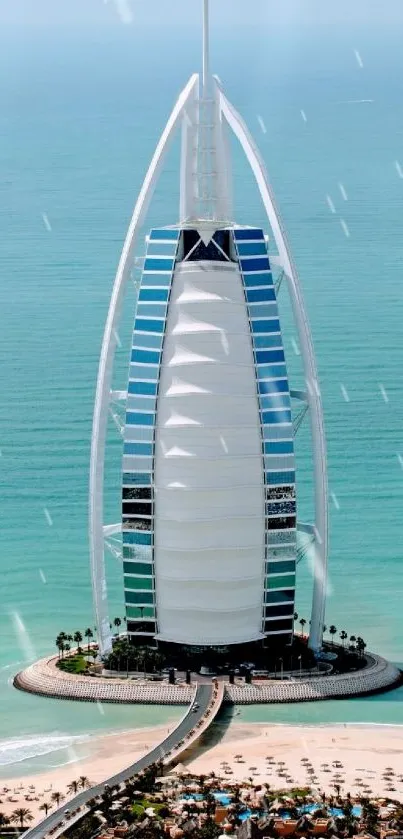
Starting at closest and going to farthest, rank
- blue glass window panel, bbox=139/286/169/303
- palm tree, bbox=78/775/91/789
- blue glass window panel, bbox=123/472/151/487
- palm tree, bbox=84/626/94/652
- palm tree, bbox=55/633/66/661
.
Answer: palm tree, bbox=78/775/91/789 < blue glass window panel, bbox=139/286/169/303 < blue glass window panel, bbox=123/472/151/487 < palm tree, bbox=55/633/66/661 < palm tree, bbox=84/626/94/652

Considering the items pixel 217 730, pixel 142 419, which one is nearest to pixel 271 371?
pixel 142 419

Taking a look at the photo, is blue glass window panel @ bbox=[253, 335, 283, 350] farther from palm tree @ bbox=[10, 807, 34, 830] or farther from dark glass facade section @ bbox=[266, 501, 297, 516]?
palm tree @ bbox=[10, 807, 34, 830]

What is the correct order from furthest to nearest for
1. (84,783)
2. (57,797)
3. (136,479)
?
1. (136,479)
2. (84,783)
3. (57,797)

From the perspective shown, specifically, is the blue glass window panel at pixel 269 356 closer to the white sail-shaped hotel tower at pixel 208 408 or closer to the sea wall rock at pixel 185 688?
the white sail-shaped hotel tower at pixel 208 408

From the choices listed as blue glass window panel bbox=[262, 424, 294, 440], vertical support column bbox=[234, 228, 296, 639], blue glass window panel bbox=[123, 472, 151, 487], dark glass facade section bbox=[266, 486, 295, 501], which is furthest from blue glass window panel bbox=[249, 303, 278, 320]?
blue glass window panel bbox=[123, 472, 151, 487]

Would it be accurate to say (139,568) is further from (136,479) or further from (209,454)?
(209,454)

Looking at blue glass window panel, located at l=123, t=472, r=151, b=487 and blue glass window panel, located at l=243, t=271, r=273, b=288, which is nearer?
blue glass window panel, located at l=243, t=271, r=273, b=288

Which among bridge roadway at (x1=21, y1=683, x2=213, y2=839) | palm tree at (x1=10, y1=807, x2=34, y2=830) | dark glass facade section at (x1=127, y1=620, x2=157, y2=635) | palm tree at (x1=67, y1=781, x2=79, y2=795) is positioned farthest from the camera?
dark glass facade section at (x1=127, y1=620, x2=157, y2=635)

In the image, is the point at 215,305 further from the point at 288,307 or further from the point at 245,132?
the point at 288,307
